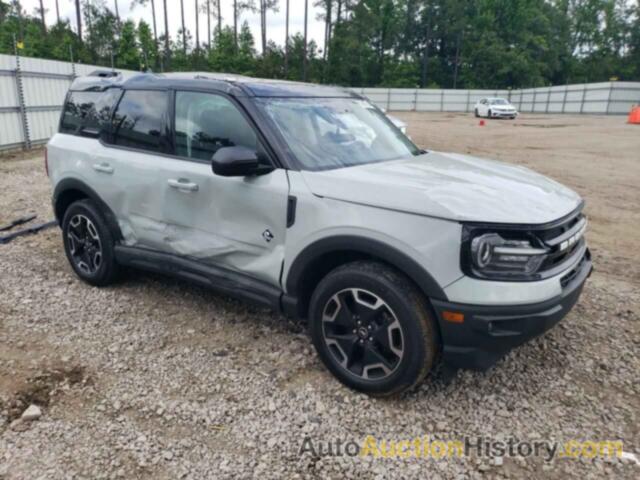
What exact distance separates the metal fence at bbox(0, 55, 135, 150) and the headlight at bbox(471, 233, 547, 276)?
42.5 ft

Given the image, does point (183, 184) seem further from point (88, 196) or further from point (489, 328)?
point (489, 328)

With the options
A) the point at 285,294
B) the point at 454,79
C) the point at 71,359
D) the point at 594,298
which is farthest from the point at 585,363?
the point at 454,79

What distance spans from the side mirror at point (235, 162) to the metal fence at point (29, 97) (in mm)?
11632

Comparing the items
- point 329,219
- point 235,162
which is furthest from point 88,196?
point 329,219

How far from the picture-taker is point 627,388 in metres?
3.20

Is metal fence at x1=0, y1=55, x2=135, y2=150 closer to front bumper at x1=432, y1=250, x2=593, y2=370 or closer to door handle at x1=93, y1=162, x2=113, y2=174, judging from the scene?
door handle at x1=93, y1=162, x2=113, y2=174

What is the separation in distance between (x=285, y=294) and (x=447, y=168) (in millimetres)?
1372

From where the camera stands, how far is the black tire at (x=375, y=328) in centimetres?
275

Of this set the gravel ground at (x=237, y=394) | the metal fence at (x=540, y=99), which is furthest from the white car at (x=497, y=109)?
the gravel ground at (x=237, y=394)

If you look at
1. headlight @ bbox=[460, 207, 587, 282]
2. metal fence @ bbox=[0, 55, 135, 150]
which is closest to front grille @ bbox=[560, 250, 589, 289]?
headlight @ bbox=[460, 207, 587, 282]

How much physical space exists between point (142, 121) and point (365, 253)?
88.5 inches

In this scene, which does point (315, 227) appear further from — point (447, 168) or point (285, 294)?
point (447, 168)

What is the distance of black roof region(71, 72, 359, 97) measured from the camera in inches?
139

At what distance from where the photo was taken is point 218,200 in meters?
3.47
